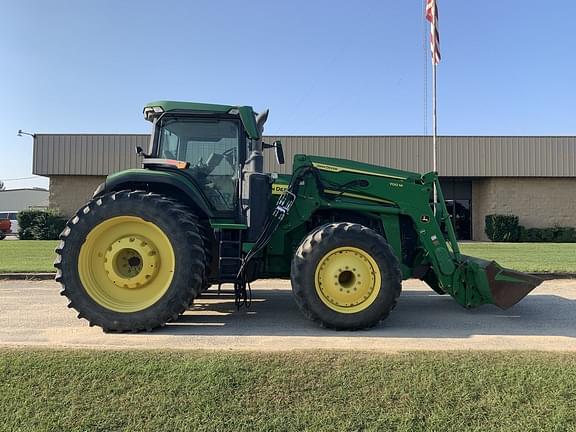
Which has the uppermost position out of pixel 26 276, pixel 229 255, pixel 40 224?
pixel 40 224

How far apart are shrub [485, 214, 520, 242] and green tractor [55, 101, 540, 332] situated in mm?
21040

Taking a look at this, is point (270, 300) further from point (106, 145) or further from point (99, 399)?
point (106, 145)

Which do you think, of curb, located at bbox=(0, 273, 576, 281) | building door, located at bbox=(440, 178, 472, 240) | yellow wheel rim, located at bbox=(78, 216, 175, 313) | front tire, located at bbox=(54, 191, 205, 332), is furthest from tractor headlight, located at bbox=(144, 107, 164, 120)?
building door, located at bbox=(440, 178, 472, 240)

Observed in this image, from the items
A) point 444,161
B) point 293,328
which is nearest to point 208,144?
point 293,328

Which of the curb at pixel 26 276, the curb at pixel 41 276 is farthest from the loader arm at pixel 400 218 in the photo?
the curb at pixel 26 276

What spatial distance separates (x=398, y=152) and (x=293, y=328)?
21.7 m

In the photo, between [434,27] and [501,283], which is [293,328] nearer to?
[501,283]

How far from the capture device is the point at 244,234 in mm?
6031

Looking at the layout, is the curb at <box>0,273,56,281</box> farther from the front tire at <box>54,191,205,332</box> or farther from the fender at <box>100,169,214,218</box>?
the front tire at <box>54,191,205,332</box>

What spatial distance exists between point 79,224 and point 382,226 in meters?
3.72

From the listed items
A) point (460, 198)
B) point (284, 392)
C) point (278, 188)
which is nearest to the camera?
point (284, 392)

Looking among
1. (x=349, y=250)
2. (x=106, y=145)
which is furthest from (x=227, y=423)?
(x=106, y=145)

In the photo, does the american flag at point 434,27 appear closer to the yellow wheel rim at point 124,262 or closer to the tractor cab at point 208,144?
the tractor cab at point 208,144

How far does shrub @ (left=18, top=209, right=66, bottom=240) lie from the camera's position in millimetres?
25625
